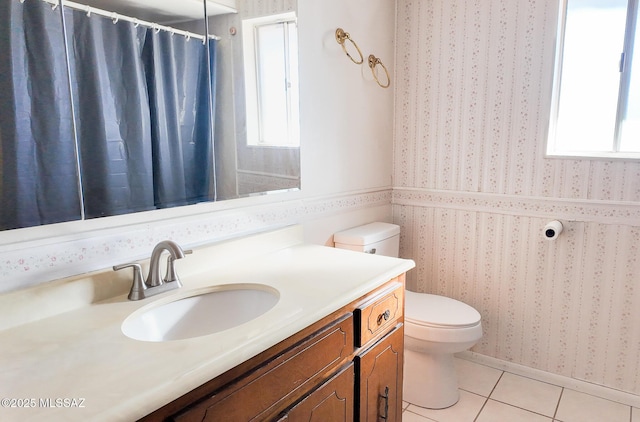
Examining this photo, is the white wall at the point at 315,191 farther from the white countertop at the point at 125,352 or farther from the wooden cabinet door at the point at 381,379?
the wooden cabinet door at the point at 381,379

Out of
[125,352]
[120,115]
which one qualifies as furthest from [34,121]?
[125,352]

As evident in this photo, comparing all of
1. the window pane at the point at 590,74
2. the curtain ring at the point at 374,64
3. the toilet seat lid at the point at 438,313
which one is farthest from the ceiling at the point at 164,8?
the window pane at the point at 590,74

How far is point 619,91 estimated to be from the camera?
2.00m

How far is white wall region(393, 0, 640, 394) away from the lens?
2.02m

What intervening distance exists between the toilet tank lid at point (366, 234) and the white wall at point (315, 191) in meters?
0.05

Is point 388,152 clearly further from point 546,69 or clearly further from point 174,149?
point 174,149

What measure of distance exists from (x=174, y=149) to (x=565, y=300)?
1948 mm

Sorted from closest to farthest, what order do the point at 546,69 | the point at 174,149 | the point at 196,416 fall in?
1. the point at 196,416
2. the point at 174,149
3. the point at 546,69

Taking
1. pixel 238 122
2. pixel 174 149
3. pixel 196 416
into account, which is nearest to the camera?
pixel 196 416

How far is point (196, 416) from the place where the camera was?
83cm

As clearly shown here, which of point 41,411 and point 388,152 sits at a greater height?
point 388,152

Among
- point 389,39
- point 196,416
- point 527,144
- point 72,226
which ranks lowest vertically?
point 196,416

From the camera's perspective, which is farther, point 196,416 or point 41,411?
point 196,416

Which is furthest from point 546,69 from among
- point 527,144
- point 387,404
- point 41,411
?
point 41,411
